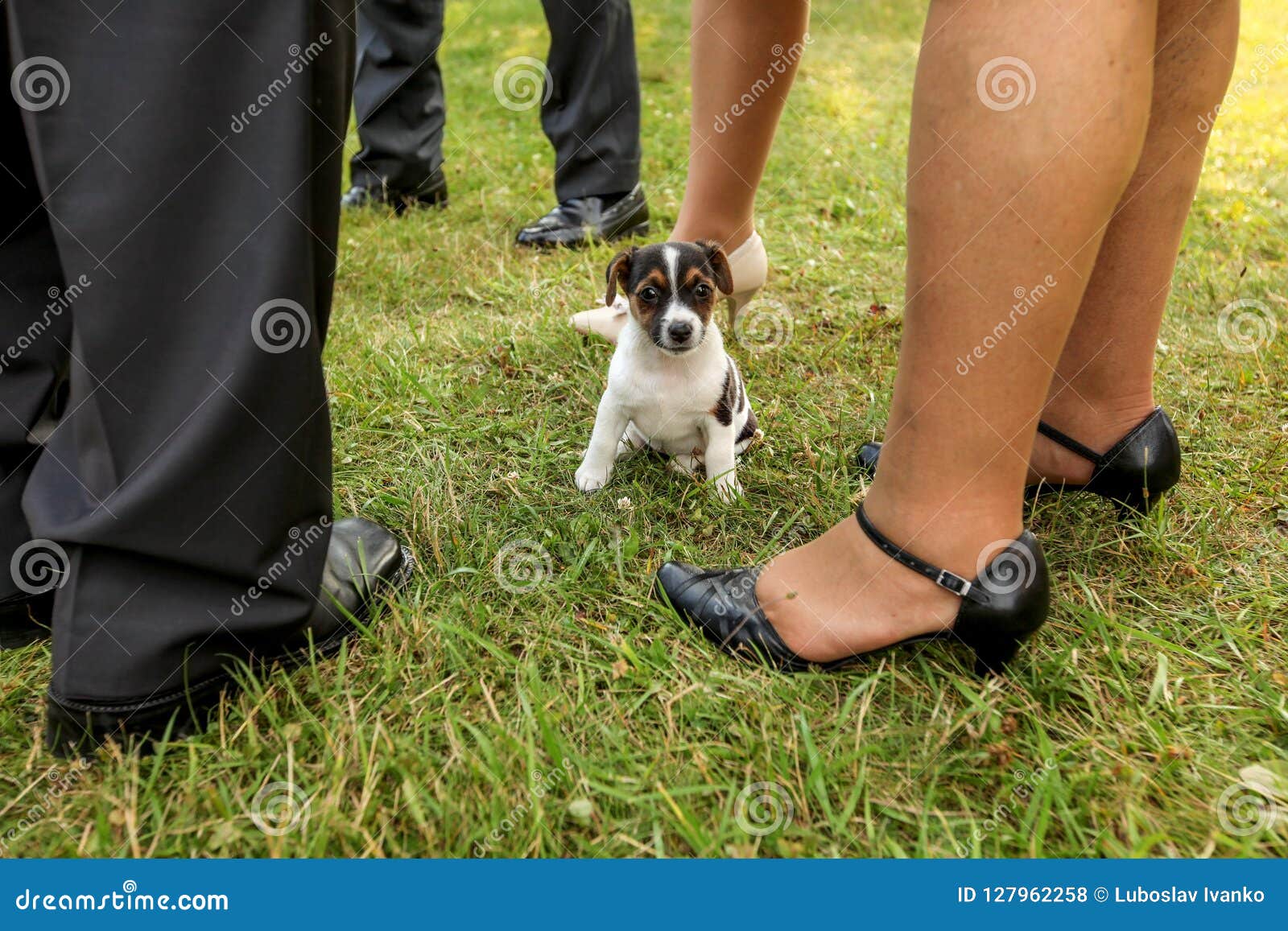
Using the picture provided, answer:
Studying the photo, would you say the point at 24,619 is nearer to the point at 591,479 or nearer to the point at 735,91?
the point at 591,479

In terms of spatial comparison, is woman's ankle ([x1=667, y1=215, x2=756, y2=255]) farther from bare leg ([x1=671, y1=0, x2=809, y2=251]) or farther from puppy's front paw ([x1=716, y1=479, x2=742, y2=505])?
puppy's front paw ([x1=716, y1=479, x2=742, y2=505])

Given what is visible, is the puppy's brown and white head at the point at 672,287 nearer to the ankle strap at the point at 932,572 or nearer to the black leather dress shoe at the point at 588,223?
the ankle strap at the point at 932,572

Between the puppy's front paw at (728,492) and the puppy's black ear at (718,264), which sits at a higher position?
the puppy's black ear at (718,264)

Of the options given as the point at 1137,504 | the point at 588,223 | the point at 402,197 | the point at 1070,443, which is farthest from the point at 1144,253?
the point at 402,197

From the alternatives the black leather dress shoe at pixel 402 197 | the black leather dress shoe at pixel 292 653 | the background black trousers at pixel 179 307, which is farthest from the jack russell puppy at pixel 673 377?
the black leather dress shoe at pixel 402 197

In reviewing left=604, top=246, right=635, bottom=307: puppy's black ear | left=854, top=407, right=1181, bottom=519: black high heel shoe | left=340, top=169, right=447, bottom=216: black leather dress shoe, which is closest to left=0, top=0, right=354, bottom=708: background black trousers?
left=604, top=246, right=635, bottom=307: puppy's black ear

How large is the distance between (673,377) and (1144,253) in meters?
1.18

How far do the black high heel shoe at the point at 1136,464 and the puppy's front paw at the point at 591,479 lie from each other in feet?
2.41

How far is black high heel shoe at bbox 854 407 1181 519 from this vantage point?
2.16 metres

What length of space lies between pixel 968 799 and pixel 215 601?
1.35m

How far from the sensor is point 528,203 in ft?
16.7

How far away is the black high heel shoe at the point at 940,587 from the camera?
164cm

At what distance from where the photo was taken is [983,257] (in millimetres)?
1451

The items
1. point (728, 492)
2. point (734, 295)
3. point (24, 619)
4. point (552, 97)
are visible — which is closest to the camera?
point (24, 619)
